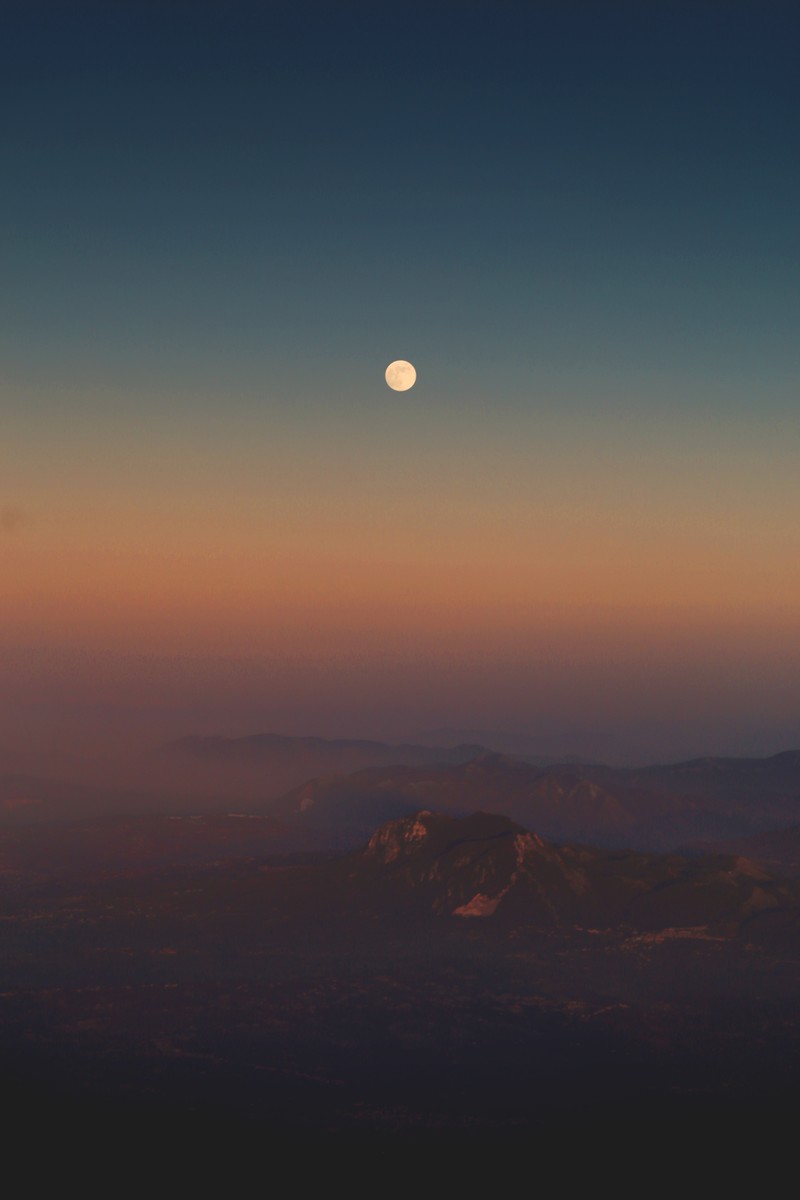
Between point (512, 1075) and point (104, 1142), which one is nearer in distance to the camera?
point (104, 1142)

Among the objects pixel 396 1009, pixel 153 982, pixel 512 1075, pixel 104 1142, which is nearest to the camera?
pixel 104 1142

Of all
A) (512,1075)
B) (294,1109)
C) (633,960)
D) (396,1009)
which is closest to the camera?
(294,1109)

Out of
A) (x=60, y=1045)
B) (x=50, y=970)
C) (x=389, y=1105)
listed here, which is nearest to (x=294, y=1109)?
(x=389, y=1105)

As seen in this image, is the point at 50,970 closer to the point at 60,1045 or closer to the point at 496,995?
the point at 60,1045

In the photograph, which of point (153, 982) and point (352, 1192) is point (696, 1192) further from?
point (153, 982)

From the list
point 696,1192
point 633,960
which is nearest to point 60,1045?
point 696,1192

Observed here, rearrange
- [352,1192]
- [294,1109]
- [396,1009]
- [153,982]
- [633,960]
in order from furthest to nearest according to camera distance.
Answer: [633,960], [153,982], [396,1009], [294,1109], [352,1192]

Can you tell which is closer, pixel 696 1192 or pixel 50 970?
pixel 696 1192

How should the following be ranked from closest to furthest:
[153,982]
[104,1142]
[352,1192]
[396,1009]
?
[352,1192] → [104,1142] → [396,1009] → [153,982]
